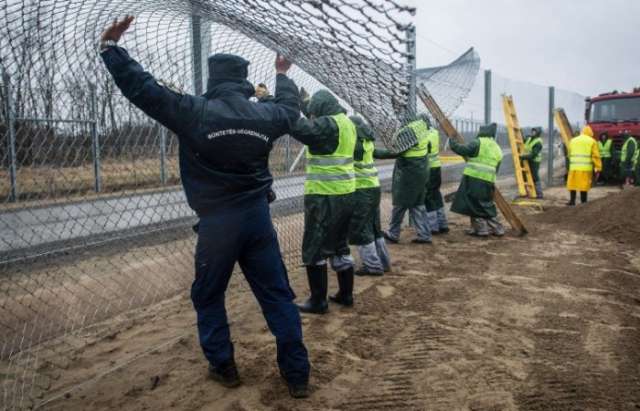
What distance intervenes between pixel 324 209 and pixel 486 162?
3.96m

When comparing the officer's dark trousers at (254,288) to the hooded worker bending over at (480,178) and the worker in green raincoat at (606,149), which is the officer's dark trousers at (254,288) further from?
the worker in green raincoat at (606,149)

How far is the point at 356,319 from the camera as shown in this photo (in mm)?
3852

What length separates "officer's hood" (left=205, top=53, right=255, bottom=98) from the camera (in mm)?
2623

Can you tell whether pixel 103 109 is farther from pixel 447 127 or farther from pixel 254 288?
pixel 447 127

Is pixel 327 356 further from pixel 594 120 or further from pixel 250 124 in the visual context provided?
pixel 594 120

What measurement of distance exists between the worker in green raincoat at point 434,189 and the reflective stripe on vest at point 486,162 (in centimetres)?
47

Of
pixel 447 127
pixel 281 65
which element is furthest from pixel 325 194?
pixel 447 127

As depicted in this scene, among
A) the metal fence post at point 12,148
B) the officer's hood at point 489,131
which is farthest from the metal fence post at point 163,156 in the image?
the officer's hood at point 489,131

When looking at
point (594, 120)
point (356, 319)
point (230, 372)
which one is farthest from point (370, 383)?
point (594, 120)

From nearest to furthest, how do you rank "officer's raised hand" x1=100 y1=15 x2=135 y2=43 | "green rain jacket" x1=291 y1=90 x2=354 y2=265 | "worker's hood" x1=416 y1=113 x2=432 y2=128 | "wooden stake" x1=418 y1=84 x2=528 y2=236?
"officer's raised hand" x1=100 y1=15 x2=135 y2=43
"green rain jacket" x1=291 y1=90 x2=354 y2=265
"wooden stake" x1=418 y1=84 x2=528 y2=236
"worker's hood" x1=416 y1=113 x2=432 y2=128

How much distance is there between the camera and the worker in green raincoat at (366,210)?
15.2ft

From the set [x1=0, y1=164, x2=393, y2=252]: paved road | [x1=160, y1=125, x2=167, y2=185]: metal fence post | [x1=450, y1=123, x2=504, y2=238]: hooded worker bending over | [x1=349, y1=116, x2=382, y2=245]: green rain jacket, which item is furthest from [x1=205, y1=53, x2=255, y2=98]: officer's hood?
[x1=450, y1=123, x2=504, y2=238]: hooded worker bending over

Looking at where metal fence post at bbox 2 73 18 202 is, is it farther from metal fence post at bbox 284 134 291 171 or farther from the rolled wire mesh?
metal fence post at bbox 284 134 291 171

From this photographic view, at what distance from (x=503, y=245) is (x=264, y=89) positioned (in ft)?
15.2
